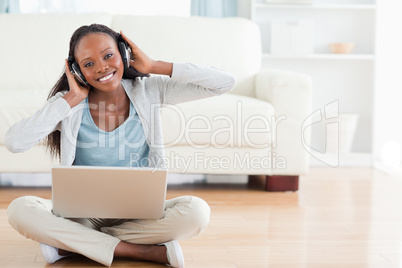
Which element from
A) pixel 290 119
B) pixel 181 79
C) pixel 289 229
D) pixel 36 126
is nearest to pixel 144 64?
pixel 181 79

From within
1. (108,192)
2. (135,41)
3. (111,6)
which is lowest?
(108,192)

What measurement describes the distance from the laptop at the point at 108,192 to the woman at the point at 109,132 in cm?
7

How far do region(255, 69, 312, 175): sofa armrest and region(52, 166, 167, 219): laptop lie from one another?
52.5 inches

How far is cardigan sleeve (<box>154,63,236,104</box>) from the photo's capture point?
1756 millimetres

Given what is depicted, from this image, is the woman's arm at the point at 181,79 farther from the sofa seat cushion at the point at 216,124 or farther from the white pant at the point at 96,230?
the sofa seat cushion at the point at 216,124

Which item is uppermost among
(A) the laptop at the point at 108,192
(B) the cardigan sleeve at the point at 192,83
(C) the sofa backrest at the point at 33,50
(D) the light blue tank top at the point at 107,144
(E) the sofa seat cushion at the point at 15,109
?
(C) the sofa backrest at the point at 33,50

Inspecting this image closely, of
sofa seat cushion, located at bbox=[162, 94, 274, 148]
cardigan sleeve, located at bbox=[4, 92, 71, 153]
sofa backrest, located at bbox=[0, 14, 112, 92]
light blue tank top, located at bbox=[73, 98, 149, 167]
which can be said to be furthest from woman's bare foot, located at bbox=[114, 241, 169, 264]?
sofa backrest, located at bbox=[0, 14, 112, 92]

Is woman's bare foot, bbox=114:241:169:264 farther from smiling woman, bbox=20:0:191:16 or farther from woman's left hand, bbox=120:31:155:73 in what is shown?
smiling woman, bbox=20:0:191:16

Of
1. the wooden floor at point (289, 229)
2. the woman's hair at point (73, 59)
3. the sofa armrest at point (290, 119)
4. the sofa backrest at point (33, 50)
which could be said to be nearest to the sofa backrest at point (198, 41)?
the sofa backrest at point (33, 50)

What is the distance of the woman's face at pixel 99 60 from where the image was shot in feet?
5.50

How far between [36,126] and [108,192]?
0.29 metres

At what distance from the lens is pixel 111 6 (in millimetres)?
4121

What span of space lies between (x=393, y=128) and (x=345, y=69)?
53 centimetres

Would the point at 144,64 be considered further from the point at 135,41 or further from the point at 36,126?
the point at 135,41
